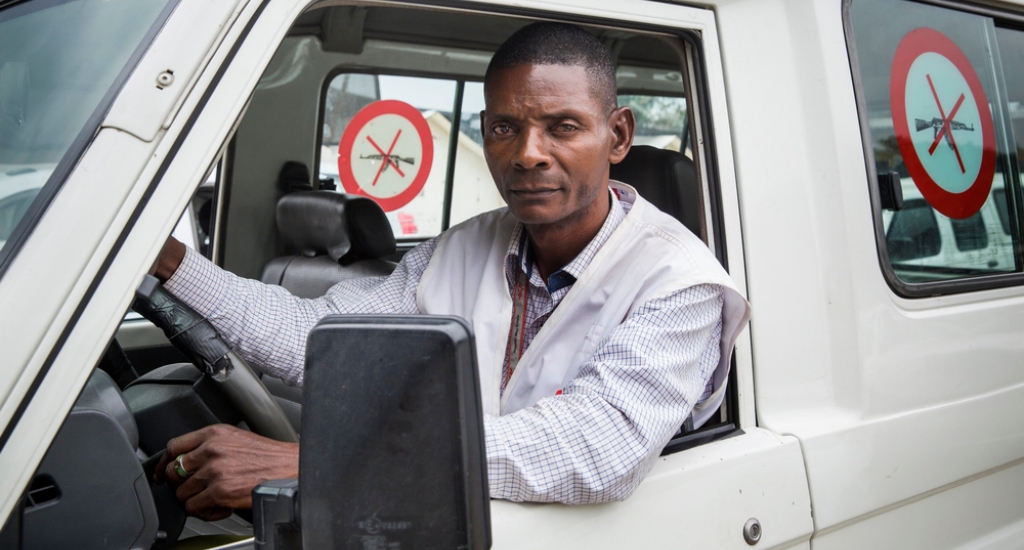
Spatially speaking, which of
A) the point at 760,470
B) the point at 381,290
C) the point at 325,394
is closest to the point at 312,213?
the point at 381,290

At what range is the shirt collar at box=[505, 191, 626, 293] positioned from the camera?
5.49ft

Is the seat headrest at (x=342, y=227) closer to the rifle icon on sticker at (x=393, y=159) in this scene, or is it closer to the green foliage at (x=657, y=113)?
the rifle icon on sticker at (x=393, y=159)

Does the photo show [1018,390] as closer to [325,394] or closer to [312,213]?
[325,394]

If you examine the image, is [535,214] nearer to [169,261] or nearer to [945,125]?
[169,261]

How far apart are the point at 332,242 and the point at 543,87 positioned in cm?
172

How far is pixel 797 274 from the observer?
1.54 m

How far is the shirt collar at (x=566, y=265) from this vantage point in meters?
1.67

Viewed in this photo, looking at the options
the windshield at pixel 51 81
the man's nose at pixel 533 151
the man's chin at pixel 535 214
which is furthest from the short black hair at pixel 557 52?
the windshield at pixel 51 81

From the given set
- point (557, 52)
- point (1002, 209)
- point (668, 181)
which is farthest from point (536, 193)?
point (1002, 209)

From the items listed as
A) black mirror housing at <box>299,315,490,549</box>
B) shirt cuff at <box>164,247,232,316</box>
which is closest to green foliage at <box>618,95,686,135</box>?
shirt cuff at <box>164,247,232,316</box>

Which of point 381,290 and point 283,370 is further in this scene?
point 381,290

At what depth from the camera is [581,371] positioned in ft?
4.52

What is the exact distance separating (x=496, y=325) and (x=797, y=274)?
0.57 m

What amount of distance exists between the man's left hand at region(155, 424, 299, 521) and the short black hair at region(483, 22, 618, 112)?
2.69 ft
